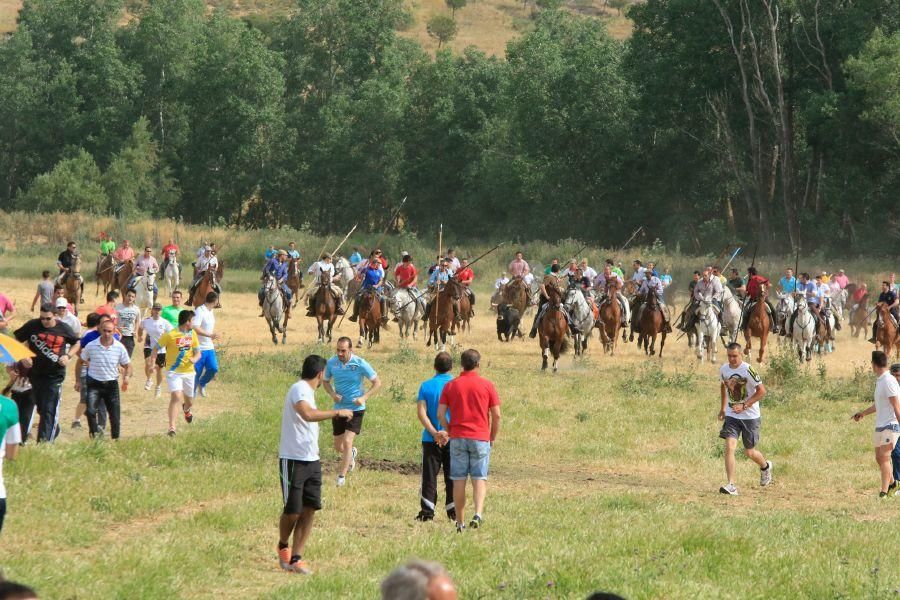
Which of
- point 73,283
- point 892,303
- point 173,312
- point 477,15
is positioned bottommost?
point 73,283

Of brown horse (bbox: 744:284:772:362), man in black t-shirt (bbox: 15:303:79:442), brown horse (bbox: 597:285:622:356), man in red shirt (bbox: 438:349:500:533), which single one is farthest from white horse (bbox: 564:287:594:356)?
man in red shirt (bbox: 438:349:500:533)

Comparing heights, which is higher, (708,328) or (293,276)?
(293,276)

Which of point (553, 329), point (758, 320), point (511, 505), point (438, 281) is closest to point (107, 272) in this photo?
point (438, 281)

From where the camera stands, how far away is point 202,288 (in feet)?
112

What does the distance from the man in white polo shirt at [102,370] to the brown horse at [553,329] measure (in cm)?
1290

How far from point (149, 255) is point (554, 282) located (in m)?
11.7

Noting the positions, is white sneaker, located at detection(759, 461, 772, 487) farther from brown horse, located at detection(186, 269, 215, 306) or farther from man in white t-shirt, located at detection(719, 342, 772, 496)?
brown horse, located at detection(186, 269, 215, 306)

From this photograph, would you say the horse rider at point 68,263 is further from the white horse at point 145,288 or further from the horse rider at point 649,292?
the horse rider at point 649,292

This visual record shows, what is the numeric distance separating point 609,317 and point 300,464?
20963mm

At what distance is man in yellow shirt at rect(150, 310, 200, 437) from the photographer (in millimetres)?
16781

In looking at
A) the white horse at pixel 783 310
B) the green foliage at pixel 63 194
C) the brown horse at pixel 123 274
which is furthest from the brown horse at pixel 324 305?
the green foliage at pixel 63 194

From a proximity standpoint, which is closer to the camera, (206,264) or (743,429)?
(743,429)

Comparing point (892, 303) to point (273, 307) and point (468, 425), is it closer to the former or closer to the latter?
point (273, 307)

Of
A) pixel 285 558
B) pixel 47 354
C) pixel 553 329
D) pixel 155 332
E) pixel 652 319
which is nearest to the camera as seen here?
pixel 285 558
